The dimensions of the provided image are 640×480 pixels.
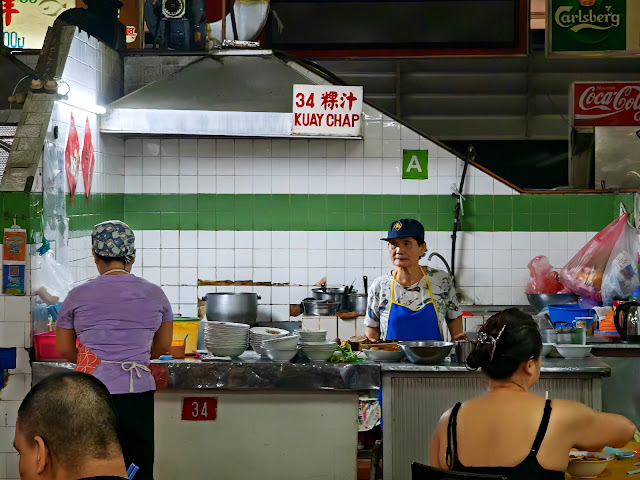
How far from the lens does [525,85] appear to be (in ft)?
38.1

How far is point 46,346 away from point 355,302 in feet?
9.13

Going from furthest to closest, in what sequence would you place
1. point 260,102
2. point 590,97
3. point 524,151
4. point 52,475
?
1. point 524,151
2. point 590,97
3. point 260,102
4. point 52,475

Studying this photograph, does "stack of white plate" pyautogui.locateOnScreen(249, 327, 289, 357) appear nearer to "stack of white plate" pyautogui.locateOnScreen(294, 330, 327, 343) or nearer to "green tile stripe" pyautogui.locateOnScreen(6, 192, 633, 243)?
"stack of white plate" pyautogui.locateOnScreen(294, 330, 327, 343)

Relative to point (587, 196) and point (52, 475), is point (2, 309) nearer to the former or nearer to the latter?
point (52, 475)

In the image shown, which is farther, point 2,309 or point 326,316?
point 326,316

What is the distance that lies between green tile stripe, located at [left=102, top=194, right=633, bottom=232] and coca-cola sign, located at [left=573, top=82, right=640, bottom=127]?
5.87 ft

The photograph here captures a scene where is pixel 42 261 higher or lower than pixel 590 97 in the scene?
lower

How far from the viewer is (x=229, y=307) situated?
7.37 metres

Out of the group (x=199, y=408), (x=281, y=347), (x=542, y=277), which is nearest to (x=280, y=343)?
(x=281, y=347)

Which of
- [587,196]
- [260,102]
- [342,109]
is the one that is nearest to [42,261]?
[260,102]

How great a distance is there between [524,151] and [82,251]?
6.67 m

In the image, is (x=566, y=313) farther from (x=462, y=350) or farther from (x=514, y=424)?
(x=514, y=424)

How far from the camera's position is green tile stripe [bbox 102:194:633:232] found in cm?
781

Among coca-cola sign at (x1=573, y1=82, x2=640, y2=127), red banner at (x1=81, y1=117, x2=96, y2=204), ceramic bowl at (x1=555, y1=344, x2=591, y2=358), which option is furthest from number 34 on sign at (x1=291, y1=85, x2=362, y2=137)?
coca-cola sign at (x1=573, y1=82, x2=640, y2=127)
